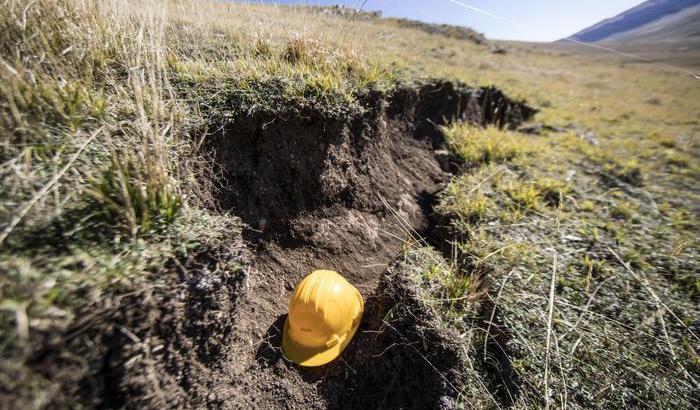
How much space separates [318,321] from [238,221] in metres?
0.94

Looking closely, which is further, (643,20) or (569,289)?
(643,20)

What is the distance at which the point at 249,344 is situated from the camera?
2.14m

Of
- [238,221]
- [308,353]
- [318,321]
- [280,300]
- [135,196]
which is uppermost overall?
[135,196]

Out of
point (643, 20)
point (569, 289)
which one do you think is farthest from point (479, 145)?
point (643, 20)

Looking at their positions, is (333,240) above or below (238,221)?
below

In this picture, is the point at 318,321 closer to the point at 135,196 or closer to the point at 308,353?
the point at 308,353

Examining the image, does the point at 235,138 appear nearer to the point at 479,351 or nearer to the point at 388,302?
the point at 388,302

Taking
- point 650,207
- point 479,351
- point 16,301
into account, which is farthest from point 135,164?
point 650,207

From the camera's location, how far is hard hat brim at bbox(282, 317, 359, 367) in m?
2.15

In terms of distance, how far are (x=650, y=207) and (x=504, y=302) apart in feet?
10.5

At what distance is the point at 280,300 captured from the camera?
2492 mm

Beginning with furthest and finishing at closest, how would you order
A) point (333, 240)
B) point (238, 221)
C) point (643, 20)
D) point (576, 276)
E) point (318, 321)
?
point (643, 20) < point (333, 240) < point (576, 276) < point (318, 321) < point (238, 221)

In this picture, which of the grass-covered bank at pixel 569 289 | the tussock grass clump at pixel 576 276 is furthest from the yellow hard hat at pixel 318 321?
the tussock grass clump at pixel 576 276

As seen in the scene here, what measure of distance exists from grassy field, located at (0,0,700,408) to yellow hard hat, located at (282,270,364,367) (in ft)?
2.49
